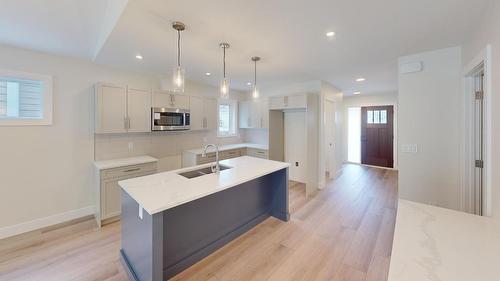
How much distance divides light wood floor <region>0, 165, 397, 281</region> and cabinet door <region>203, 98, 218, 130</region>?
2541mm

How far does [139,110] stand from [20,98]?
145cm

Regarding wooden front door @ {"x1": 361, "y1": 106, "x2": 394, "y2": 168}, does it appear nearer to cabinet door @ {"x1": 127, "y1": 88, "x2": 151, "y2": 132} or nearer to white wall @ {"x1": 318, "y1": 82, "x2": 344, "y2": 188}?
white wall @ {"x1": 318, "y1": 82, "x2": 344, "y2": 188}

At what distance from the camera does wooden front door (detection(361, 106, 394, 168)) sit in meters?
6.29

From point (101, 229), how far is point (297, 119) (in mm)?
4212

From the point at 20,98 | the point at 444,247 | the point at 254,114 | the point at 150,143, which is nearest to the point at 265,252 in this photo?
the point at 444,247

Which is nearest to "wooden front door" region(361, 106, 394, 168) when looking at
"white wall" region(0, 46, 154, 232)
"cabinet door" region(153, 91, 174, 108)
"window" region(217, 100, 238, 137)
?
"window" region(217, 100, 238, 137)

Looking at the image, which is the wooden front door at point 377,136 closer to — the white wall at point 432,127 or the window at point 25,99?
the white wall at point 432,127

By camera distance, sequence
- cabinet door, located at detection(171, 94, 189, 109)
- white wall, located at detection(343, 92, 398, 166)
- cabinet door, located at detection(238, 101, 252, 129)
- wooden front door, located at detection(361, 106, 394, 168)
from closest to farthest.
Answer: cabinet door, located at detection(171, 94, 189, 109) → cabinet door, located at detection(238, 101, 252, 129) → white wall, located at detection(343, 92, 398, 166) → wooden front door, located at detection(361, 106, 394, 168)

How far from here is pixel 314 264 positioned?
2.15m

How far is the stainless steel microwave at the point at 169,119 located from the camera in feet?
12.1

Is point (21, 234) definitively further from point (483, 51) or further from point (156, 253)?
point (483, 51)

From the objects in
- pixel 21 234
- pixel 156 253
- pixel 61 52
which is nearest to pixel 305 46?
pixel 156 253

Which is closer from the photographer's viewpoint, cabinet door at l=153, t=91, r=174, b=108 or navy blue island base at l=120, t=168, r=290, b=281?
navy blue island base at l=120, t=168, r=290, b=281

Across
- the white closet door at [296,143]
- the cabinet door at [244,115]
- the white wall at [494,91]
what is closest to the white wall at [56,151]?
the cabinet door at [244,115]
